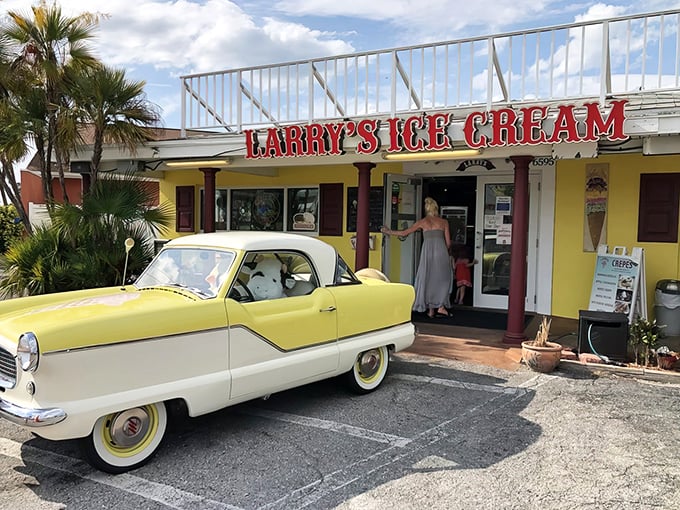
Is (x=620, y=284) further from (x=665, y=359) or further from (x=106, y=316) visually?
(x=106, y=316)

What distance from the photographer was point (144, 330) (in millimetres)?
3906

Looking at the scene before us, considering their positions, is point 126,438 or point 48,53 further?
point 48,53

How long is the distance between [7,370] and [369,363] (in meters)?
3.14

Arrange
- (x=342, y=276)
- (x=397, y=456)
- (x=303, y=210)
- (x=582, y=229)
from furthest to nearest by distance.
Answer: (x=303, y=210) → (x=582, y=229) → (x=342, y=276) → (x=397, y=456)

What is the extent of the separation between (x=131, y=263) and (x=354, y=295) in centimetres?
376

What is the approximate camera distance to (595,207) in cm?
887

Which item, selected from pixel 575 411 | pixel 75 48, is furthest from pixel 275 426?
pixel 75 48

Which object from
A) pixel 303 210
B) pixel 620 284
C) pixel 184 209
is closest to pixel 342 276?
pixel 620 284

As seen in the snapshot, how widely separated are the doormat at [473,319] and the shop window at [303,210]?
2.90m

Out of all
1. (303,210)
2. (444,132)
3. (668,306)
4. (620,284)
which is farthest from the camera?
(303,210)

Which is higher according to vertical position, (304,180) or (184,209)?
(304,180)

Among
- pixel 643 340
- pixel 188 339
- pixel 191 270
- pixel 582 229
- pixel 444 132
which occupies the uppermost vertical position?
pixel 444 132

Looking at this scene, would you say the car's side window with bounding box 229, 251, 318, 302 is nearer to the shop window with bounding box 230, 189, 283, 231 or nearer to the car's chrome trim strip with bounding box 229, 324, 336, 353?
the car's chrome trim strip with bounding box 229, 324, 336, 353

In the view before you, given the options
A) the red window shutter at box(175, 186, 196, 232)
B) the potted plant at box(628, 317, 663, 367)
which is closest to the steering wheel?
the potted plant at box(628, 317, 663, 367)
